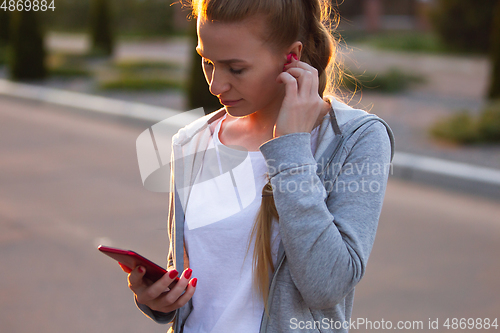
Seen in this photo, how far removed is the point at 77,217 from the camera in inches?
207

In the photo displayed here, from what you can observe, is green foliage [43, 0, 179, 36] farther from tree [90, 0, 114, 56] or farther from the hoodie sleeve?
the hoodie sleeve

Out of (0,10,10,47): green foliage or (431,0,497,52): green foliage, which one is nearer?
(431,0,497,52): green foliage

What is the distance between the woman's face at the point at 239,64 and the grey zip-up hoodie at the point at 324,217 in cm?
17

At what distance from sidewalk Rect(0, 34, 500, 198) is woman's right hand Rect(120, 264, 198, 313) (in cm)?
80

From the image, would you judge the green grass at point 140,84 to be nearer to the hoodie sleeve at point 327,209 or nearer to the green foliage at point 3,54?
the green foliage at point 3,54

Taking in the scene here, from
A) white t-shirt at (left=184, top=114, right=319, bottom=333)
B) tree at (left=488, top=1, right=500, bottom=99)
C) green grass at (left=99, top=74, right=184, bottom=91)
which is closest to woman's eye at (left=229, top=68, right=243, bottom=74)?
white t-shirt at (left=184, top=114, right=319, bottom=333)

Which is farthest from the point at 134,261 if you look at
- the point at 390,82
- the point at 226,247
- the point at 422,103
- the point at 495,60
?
the point at 390,82

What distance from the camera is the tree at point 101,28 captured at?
21.0 meters

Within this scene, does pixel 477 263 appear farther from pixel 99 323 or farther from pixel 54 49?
pixel 54 49

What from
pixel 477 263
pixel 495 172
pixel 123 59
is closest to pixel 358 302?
pixel 477 263

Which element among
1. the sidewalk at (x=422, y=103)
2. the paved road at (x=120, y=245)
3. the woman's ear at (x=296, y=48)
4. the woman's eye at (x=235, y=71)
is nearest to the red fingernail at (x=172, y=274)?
the woman's eye at (x=235, y=71)

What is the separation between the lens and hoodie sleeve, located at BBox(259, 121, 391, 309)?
1.20m

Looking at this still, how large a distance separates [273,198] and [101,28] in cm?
2152

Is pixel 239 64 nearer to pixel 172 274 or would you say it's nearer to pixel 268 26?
pixel 268 26
